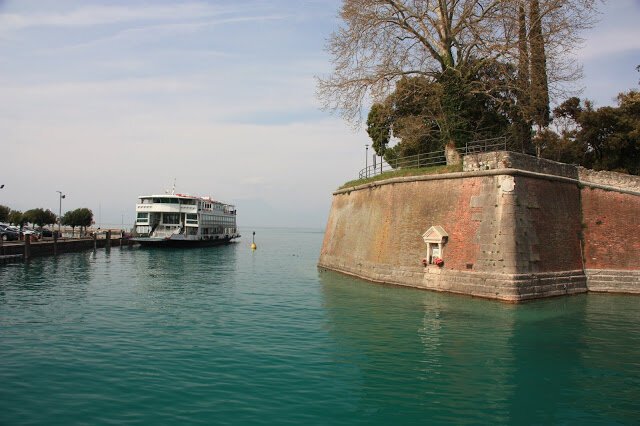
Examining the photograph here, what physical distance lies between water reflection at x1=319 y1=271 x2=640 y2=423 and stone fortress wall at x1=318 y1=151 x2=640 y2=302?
51.6 inches

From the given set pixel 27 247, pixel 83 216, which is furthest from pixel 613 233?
pixel 83 216

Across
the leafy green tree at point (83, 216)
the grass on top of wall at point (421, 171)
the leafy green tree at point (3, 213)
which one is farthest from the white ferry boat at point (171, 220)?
the grass on top of wall at point (421, 171)

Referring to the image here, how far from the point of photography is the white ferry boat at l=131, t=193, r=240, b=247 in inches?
2095

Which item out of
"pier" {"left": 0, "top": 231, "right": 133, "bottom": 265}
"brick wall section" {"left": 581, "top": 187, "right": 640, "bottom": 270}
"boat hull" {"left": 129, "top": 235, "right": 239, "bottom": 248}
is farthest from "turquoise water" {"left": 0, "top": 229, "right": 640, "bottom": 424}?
"boat hull" {"left": 129, "top": 235, "right": 239, "bottom": 248}

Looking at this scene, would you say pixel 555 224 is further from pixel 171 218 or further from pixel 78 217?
pixel 78 217

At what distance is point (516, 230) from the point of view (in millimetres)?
18000

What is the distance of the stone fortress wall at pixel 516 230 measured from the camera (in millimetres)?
18125

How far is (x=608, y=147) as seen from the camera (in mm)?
29109

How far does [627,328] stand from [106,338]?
1621 cm

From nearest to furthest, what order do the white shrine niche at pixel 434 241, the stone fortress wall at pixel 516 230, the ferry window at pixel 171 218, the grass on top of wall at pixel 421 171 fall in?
the stone fortress wall at pixel 516 230
the white shrine niche at pixel 434 241
the grass on top of wall at pixel 421 171
the ferry window at pixel 171 218

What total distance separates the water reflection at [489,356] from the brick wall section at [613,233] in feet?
8.85

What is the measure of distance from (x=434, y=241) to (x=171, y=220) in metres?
44.9

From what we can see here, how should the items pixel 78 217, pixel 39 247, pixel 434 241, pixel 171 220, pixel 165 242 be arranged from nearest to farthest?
pixel 434 241, pixel 39 247, pixel 165 242, pixel 171 220, pixel 78 217

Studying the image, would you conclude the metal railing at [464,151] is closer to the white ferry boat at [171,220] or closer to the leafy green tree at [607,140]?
the leafy green tree at [607,140]
